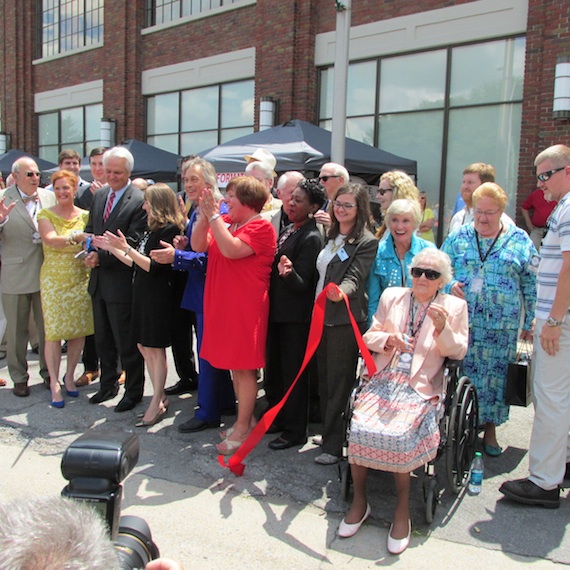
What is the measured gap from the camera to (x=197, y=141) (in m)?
14.8

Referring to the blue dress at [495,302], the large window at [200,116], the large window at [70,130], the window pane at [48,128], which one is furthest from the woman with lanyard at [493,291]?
the window pane at [48,128]

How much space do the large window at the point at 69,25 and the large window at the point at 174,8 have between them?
196 centimetres

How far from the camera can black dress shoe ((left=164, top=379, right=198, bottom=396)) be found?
5.46 meters

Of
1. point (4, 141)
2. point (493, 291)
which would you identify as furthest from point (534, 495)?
point (4, 141)

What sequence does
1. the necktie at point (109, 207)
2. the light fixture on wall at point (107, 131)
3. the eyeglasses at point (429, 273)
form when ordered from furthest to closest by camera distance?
the light fixture on wall at point (107, 131)
the necktie at point (109, 207)
the eyeglasses at point (429, 273)

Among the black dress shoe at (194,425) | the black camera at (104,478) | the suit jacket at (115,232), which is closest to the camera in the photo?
the black camera at (104,478)

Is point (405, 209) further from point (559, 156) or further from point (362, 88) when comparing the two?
point (362, 88)

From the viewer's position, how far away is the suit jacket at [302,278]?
4.12 metres

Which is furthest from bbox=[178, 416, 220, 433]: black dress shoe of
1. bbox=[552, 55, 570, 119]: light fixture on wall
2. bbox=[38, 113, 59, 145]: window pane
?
bbox=[38, 113, 59, 145]: window pane

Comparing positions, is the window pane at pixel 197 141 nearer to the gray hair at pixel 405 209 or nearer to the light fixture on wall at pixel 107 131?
the light fixture on wall at pixel 107 131

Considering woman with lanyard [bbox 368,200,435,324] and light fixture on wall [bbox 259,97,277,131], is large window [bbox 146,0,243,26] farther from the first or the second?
woman with lanyard [bbox 368,200,435,324]

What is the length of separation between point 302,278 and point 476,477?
1678mm

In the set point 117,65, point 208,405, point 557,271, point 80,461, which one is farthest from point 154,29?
point 80,461

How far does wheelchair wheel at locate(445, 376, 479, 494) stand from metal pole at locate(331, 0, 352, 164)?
15.4ft
